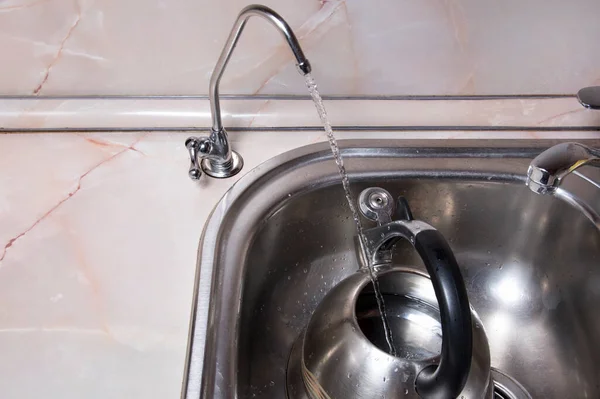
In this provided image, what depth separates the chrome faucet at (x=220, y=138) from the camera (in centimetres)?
57

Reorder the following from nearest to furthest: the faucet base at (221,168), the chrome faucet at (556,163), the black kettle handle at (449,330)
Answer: the black kettle handle at (449,330)
the chrome faucet at (556,163)
the faucet base at (221,168)

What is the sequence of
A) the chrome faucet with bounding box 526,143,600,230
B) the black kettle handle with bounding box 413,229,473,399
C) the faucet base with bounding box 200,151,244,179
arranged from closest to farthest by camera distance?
Result: the black kettle handle with bounding box 413,229,473,399, the chrome faucet with bounding box 526,143,600,230, the faucet base with bounding box 200,151,244,179

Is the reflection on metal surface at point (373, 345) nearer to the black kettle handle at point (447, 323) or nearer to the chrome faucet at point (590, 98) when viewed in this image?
the black kettle handle at point (447, 323)

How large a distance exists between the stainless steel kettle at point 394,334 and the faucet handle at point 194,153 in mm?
222

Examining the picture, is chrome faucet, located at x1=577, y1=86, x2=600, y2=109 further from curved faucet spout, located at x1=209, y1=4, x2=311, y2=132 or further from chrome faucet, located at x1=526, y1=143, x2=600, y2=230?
curved faucet spout, located at x1=209, y1=4, x2=311, y2=132

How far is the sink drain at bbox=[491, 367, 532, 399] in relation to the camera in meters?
0.70

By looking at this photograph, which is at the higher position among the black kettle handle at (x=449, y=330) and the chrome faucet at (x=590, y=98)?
the chrome faucet at (x=590, y=98)

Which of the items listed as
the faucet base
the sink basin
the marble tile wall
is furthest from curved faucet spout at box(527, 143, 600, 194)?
the faucet base

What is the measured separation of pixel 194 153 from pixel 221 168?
5 cm

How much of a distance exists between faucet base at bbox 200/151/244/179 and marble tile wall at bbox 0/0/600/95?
143 mm

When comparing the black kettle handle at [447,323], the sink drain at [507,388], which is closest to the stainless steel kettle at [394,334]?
the black kettle handle at [447,323]

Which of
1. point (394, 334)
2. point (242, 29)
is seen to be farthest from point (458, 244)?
point (242, 29)

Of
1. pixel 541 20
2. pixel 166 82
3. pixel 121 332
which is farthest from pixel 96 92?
pixel 541 20

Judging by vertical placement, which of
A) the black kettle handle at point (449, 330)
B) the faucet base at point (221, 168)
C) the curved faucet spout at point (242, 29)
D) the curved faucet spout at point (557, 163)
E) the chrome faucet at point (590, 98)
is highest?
the curved faucet spout at point (242, 29)
